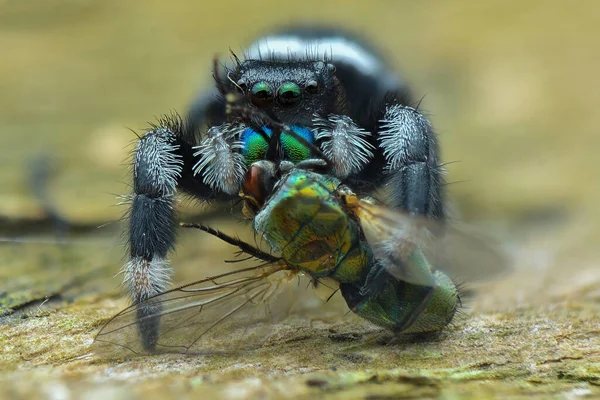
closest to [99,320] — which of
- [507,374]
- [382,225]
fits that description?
[382,225]

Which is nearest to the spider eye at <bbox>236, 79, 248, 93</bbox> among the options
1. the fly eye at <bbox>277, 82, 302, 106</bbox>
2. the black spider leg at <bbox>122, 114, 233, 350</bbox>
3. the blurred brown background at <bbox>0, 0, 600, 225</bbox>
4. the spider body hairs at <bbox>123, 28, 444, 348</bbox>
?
the spider body hairs at <bbox>123, 28, 444, 348</bbox>

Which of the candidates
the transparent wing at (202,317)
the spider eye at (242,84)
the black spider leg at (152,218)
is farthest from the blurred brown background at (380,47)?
the transparent wing at (202,317)

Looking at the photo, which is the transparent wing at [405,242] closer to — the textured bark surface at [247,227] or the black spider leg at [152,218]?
the textured bark surface at [247,227]

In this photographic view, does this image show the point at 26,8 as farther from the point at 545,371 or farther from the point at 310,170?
the point at 545,371

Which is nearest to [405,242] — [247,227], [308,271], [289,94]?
[308,271]

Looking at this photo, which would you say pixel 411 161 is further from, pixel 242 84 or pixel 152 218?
pixel 152 218

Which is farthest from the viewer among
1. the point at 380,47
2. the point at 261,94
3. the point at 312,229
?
the point at 380,47

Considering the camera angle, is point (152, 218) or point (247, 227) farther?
point (247, 227)
